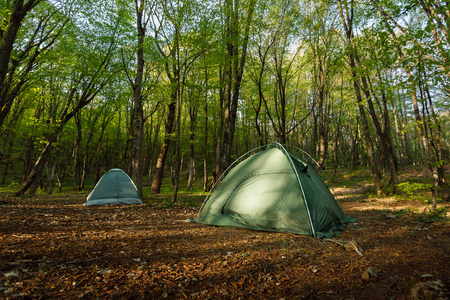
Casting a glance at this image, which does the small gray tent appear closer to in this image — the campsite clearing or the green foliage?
the campsite clearing

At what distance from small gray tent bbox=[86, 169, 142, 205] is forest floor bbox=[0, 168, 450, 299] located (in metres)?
4.09

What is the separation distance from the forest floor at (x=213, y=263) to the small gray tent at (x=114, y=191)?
4087 millimetres

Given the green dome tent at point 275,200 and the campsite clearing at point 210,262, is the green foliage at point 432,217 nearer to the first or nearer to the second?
the campsite clearing at point 210,262

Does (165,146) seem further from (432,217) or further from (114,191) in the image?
(432,217)

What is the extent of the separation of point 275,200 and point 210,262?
9.04 ft

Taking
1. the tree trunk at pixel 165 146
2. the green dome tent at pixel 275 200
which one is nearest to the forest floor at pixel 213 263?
the green dome tent at pixel 275 200

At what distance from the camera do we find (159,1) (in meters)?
9.31

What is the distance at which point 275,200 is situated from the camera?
5.65 m

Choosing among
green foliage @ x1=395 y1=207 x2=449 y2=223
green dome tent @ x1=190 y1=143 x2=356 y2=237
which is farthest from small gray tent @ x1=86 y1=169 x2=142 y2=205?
green foliage @ x1=395 y1=207 x2=449 y2=223

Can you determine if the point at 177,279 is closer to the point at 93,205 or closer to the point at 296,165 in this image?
the point at 296,165

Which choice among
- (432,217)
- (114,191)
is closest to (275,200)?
(432,217)

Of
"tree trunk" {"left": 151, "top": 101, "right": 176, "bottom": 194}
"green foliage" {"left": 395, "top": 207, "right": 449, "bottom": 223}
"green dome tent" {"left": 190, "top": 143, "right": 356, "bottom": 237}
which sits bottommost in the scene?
"green foliage" {"left": 395, "top": 207, "right": 449, "bottom": 223}

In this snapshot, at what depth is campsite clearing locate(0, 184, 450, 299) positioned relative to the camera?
263cm

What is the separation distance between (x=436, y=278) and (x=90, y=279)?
4.82 m
